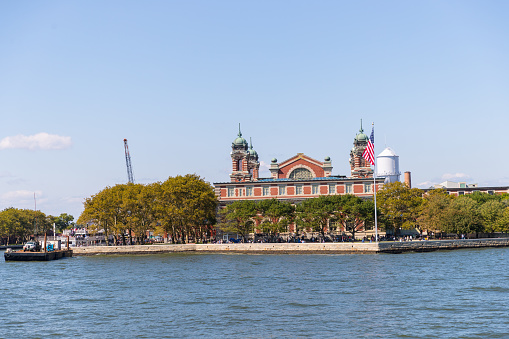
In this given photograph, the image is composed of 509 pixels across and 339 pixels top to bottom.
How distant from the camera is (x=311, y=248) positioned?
92375mm

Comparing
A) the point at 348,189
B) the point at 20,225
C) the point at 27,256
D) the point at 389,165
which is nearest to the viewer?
the point at 27,256

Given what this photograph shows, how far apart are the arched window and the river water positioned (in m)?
72.1

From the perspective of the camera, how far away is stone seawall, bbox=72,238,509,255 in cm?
8856

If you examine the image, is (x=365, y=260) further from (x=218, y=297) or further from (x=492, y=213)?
(x=492, y=213)

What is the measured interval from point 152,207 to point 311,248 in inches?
1440

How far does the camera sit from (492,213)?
362ft

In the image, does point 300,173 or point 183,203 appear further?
point 300,173

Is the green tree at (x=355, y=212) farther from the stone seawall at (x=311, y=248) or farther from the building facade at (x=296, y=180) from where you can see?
the stone seawall at (x=311, y=248)

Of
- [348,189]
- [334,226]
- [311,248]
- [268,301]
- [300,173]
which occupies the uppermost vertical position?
[300,173]

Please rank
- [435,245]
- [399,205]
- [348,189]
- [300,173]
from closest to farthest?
1. [435,245]
2. [399,205]
3. [348,189]
4. [300,173]

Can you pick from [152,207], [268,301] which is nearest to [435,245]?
[152,207]

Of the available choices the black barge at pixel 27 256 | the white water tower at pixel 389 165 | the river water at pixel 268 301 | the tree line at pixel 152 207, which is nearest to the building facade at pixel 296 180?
the tree line at pixel 152 207

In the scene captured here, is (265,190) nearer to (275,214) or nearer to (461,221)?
(275,214)

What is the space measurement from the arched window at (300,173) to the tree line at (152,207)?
99.0ft
